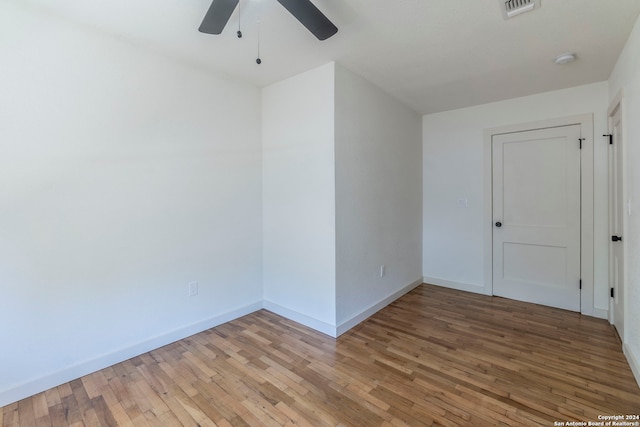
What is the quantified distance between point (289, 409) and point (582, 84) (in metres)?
4.13

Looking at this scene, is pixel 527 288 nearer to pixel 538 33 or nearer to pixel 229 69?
pixel 538 33

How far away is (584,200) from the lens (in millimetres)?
3119

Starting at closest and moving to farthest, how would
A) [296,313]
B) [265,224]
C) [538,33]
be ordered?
[538,33] < [296,313] < [265,224]

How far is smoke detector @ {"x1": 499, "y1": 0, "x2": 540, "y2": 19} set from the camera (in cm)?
179

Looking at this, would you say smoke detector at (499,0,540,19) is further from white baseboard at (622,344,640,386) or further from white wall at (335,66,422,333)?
white baseboard at (622,344,640,386)

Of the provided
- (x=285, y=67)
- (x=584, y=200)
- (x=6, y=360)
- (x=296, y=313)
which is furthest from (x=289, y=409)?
(x=584, y=200)

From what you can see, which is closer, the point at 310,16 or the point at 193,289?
the point at 310,16

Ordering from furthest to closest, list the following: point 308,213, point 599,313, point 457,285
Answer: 1. point 457,285
2. point 599,313
3. point 308,213

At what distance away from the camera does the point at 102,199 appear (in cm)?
218

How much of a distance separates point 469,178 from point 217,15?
3.49m

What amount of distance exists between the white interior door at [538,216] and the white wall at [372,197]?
1044 millimetres

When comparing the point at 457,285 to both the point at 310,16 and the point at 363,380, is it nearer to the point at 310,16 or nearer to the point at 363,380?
the point at 363,380

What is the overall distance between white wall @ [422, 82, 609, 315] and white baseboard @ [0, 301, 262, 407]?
2.97 metres

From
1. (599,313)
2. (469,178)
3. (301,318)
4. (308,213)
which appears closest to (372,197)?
(308,213)
